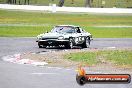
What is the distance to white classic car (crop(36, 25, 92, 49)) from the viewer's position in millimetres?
25219

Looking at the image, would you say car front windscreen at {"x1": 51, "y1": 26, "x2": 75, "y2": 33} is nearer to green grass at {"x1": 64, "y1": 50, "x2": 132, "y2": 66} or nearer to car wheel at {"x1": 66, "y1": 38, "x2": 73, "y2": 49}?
car wheel at {"x1": 66, "y1": 38, "x2": 73, "y2": 49}

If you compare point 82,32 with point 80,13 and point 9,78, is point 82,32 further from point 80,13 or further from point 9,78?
point 80,13

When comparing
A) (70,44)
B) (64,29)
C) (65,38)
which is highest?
(64,29)

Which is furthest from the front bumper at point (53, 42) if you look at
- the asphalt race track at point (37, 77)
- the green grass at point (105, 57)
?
the asphalt race track at point (37, 77)

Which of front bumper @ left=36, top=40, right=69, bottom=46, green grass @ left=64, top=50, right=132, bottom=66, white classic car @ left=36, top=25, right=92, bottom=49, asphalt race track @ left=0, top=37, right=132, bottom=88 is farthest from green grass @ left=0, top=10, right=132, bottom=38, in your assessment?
asphalt race track @ left=0, top=37, right=132, bottom=88

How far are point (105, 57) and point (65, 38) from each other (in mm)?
A: 5539

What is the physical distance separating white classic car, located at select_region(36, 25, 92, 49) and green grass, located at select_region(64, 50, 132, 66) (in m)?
3.75

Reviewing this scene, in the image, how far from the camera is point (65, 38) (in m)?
25.3

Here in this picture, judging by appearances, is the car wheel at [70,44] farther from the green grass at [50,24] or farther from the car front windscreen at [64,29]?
the green grass at [50,24]

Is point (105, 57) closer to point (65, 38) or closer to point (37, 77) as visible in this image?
point (65, 38)

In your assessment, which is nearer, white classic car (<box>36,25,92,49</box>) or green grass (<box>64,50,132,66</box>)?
green grass (<box>64,50,132,66</box>)

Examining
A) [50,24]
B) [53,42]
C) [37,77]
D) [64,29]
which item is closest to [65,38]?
[53,42]

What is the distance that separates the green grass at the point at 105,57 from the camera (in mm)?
18422

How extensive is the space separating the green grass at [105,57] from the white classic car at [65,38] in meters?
3.75
